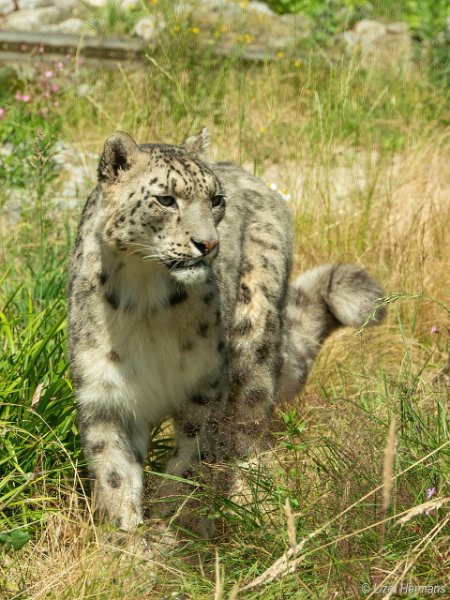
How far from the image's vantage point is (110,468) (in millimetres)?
4730

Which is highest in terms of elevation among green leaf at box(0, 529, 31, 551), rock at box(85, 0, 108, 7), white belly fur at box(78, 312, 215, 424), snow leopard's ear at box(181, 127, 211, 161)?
snow leopard's ear at box(181, 127, 211, 161)

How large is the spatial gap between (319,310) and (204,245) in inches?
79.0

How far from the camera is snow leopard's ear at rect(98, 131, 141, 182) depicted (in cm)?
454

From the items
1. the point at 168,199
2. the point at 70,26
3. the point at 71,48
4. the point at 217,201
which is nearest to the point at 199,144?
the point at 217,201

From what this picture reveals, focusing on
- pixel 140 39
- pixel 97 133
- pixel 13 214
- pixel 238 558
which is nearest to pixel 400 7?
pixel 140 39

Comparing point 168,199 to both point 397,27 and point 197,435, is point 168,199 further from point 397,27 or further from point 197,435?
point 397,27

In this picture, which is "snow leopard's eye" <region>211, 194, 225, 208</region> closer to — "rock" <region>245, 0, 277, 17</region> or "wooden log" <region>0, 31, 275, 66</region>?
"wooden log" <region>0, 31, 275, 66</region>

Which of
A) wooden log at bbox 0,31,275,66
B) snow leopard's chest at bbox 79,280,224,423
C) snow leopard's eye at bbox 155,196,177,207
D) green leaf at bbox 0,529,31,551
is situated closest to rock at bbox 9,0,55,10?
wooden log at bbox 0,31,275,66

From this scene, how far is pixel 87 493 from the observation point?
5.01 metres

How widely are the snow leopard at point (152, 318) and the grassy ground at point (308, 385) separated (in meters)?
0.24

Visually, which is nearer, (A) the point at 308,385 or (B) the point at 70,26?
(A) the point at 308,385

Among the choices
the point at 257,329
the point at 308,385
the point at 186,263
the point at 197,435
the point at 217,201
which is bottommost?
the point at 308,385

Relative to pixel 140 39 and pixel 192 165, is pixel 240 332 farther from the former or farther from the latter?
pixel 140 39

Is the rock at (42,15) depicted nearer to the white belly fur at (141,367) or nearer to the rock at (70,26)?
the rock at (70,26)
